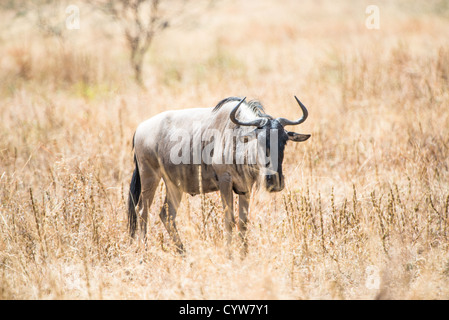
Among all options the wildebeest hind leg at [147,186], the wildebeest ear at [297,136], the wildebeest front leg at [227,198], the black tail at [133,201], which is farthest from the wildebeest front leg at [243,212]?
Result: the black tail at [133,201]

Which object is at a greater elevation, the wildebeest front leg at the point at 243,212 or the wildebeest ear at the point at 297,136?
the wildebeest ear at the point at 297,136

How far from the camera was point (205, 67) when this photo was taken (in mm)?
11711

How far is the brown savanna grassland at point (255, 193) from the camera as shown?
3.66 metres

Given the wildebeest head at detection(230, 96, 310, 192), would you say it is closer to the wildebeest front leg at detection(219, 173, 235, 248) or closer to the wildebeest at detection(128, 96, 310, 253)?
the wildebeest at detection(128, 96, 310, 253)

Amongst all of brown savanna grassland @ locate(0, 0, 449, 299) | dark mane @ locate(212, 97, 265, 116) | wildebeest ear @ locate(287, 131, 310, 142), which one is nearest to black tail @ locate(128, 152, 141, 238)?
brown savanna grassland @ locate(0, 0, 449, 299)

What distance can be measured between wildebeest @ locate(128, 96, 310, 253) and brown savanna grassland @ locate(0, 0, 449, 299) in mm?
179

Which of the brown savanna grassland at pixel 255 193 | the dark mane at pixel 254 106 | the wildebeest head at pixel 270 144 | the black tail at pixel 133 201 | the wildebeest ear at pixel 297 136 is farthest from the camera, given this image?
the black tail at pixel 133 201

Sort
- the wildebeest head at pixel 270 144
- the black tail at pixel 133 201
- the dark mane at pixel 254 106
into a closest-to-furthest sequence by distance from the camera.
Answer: the wildebeest head at pixel 270 144 → the dark mane at pixel 254 106 → the black tail at pixel 133 201

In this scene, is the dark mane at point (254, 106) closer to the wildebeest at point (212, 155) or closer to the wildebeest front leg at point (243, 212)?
the wildebeest at point (212, 155)

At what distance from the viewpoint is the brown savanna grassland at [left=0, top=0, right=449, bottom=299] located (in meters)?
3.66

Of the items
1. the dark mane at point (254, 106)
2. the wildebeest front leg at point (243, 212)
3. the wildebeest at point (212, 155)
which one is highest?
the dark mane at point (254, 106)

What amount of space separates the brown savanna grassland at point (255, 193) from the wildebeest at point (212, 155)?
179 mm

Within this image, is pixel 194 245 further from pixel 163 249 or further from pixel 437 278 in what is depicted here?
pixel 437 278
